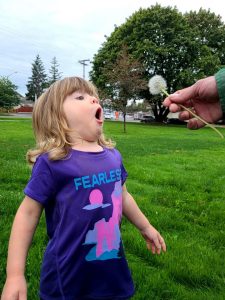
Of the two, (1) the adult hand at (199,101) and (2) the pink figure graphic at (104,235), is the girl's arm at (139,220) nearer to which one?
(2) the pink figure graphic at (104,235)

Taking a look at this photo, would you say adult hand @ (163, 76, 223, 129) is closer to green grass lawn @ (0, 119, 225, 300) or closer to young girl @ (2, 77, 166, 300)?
young girl @ (2, 77, 166, 300)

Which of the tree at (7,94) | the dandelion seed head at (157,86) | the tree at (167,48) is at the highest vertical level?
the tree at (167,48)

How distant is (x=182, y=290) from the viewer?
3.61m

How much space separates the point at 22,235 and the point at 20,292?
0.91 feet

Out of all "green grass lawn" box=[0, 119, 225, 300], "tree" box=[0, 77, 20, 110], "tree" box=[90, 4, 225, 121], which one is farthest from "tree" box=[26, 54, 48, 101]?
"green grass lawn" box=[0, 119, 225, 300]

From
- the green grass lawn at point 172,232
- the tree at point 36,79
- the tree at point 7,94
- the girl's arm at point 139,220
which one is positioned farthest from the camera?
the tree at point 36,79

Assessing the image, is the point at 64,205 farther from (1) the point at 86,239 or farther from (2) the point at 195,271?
(2) the point at 195,271

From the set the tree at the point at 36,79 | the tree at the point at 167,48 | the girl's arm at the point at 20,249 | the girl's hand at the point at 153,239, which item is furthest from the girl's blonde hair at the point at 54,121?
the tree at the point at 36,79

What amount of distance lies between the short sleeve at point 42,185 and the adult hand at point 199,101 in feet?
2.53

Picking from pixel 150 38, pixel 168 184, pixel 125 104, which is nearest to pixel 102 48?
pixel 150 38

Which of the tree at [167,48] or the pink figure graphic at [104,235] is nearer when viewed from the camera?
the pink figure graphic at [104,235]

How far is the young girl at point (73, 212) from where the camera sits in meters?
2.22

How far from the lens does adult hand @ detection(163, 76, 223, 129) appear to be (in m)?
2.44

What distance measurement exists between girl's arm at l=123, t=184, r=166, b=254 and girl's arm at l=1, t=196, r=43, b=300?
0.62m
